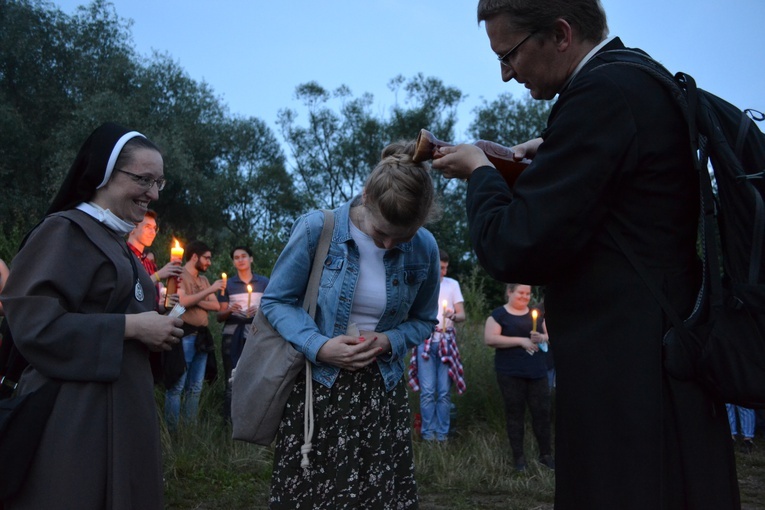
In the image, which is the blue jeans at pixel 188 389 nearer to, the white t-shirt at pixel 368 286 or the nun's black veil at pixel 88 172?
the white t-shirt at pixel 368 286

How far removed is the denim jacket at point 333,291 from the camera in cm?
294

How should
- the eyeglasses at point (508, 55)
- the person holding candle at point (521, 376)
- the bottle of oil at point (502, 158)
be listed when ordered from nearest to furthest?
the eyeglasses at point (508, 55) < the bottle of oil at point (502, 158) < the person holding candle at point (521, 376)

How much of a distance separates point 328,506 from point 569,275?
1576 mm

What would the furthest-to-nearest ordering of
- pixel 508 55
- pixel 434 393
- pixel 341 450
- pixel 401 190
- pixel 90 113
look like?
pixel 90 113
pixel 434 393
pixel 341 450
pixel 401 190
pixel 508 55

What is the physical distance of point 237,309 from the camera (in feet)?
25.8

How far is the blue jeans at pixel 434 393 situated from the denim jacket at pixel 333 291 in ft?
15.3

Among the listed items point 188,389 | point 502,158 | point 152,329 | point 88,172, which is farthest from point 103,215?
point 188,389

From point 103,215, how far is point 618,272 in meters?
1.90

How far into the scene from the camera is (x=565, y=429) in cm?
187

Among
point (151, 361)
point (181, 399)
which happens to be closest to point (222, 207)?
point (181, 399)

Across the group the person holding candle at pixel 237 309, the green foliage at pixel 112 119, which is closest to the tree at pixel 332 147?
the green foliage at pixel 112 119

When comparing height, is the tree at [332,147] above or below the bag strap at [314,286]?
above

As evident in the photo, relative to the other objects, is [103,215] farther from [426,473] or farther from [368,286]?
[426,473]

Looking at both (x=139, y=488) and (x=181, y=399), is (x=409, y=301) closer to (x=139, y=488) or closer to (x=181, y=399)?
(x=139, y=488)
